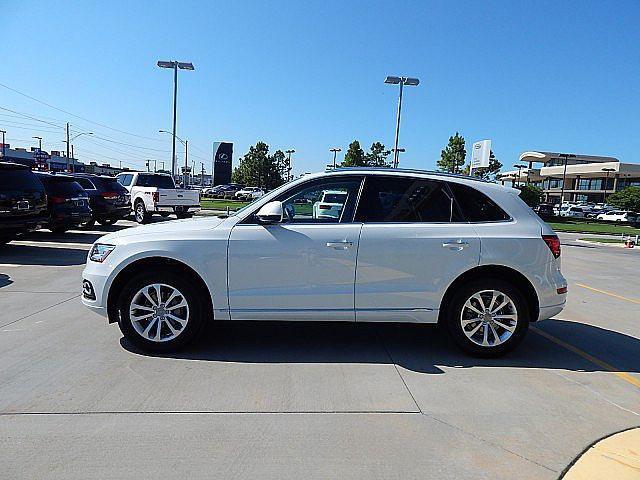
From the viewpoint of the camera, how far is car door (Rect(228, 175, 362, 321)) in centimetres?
459

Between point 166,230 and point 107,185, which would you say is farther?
point 107,185

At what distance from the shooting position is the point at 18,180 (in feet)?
32.0

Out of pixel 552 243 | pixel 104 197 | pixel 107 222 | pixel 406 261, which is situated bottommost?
pixel 107 222

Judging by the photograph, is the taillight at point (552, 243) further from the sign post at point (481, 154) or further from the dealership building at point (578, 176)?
the dealership building at point (578, 176)

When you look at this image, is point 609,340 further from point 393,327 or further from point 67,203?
point 67,203

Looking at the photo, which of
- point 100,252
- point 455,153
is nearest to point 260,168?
point 455,153

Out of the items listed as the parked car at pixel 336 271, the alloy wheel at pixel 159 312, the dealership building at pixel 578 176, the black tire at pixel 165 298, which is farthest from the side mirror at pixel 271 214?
the dealership building at pixel 578 176

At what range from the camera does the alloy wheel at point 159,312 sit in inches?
183

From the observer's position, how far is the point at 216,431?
130 inches

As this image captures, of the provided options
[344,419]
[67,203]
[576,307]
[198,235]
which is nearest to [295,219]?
[198,235]

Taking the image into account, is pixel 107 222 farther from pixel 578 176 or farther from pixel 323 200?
pixel 578 176

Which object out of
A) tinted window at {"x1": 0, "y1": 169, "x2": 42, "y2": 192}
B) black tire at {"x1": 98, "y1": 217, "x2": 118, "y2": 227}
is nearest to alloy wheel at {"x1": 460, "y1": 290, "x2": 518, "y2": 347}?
tinted window at {"x1": 0, "y1": 169, "x2": 42, "y2": 192}

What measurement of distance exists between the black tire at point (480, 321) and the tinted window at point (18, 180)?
29.8ft

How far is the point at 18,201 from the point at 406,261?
8643 millimetres
